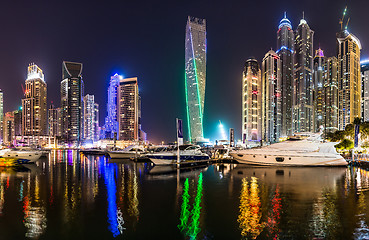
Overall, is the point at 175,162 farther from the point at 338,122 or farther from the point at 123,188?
the point at 338,122

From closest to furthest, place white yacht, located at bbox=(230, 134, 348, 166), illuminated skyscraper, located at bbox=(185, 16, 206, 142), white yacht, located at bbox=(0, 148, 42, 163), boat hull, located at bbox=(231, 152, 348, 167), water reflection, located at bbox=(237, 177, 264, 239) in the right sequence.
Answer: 1. water reflection, located at bbox=(237, 177, 264, 239)
2. boat hull, located at bbox=(231, 152, 348, 167)
3. white yacht, located at bbox=(230, 134, 348, 166)
4. white yacht, located at bbox=(0, 148, 42, 163)
5. illuminated skyscraper, located at bbox=(185, 16, 206, 142)

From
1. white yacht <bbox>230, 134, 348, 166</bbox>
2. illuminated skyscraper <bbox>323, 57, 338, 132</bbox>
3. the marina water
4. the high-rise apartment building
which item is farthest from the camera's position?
illuminated skyscraper <bbox>323, 57, 338, 132</bbox>

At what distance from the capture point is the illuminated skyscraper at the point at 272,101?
18288 centimetres

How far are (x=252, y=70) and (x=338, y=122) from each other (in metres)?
72.0

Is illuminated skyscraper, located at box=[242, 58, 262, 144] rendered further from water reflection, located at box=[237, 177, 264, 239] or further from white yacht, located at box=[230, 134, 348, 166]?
water reflection, located at box=[237, 177, 264, 239]

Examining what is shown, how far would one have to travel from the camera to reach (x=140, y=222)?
11109mm

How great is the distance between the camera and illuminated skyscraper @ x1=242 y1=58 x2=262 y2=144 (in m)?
178

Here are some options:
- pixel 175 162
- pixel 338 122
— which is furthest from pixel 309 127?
pixel 175 162

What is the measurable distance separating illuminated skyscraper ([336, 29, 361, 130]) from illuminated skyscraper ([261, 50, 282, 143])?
4062 cm

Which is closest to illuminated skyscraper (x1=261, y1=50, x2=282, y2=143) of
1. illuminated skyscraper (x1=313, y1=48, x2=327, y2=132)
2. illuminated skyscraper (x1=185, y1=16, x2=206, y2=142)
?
illuminated skyscraper (x1=313, y1=48, x2=327, y2=132)

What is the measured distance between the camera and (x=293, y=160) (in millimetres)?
34719

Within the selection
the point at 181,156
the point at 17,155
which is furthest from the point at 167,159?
the point at 17,155

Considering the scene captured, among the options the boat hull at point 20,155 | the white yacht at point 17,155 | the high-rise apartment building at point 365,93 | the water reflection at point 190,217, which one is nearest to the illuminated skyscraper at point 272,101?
the high-rise apartment building at point 365,93

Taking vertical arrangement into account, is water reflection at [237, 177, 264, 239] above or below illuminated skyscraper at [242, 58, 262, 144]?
below
